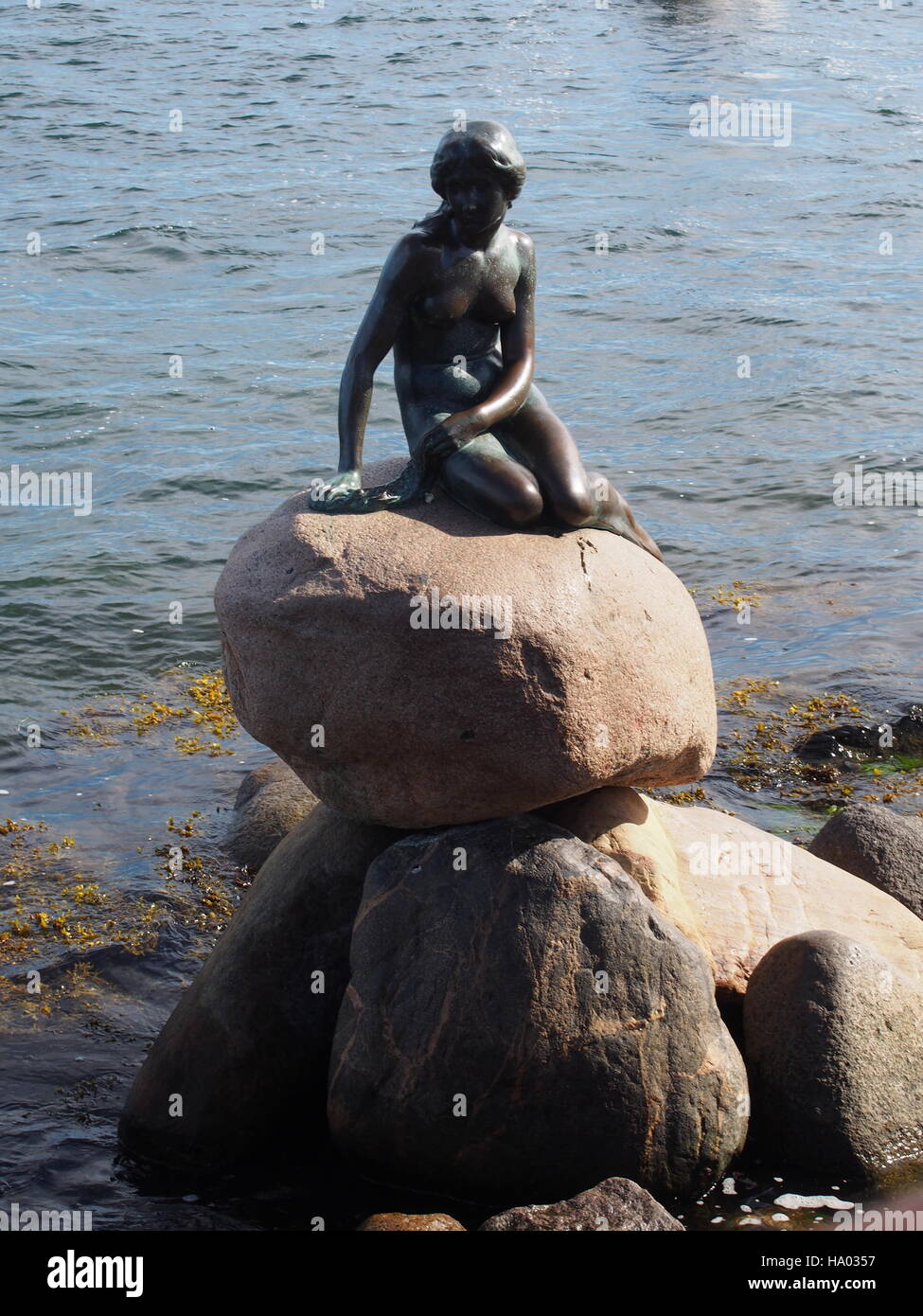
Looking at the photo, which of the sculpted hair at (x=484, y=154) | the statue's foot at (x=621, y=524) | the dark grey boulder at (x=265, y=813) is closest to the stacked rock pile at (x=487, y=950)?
the statue's foot at (x=621, y=524)

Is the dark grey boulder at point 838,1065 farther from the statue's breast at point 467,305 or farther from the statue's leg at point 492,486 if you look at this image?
the statue's breast at point 467,305

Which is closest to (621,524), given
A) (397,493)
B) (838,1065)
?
(397,493)

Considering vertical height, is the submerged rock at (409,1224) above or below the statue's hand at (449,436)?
below

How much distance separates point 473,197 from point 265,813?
13.0 feet

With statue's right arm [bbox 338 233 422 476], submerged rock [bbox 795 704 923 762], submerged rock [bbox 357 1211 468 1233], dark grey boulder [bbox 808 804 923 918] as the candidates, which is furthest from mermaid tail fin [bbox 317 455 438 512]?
submerged rock [bbox 795 704 923 762]

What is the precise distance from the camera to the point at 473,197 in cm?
641

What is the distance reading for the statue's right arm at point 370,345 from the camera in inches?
260

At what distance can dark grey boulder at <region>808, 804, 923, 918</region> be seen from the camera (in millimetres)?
7766

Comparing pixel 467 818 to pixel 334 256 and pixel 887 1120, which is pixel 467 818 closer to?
pixel 887 1120

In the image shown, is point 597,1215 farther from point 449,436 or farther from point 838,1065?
point 449,436

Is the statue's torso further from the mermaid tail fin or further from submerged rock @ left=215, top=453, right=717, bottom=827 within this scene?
submerged rock @ left=215, top=453, right=717, bottom=827

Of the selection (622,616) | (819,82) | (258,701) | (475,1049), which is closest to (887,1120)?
(475,1049)

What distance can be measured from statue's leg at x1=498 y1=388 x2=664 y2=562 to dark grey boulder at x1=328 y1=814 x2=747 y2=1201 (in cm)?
138

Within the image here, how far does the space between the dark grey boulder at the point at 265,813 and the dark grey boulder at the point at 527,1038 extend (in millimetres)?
2502
